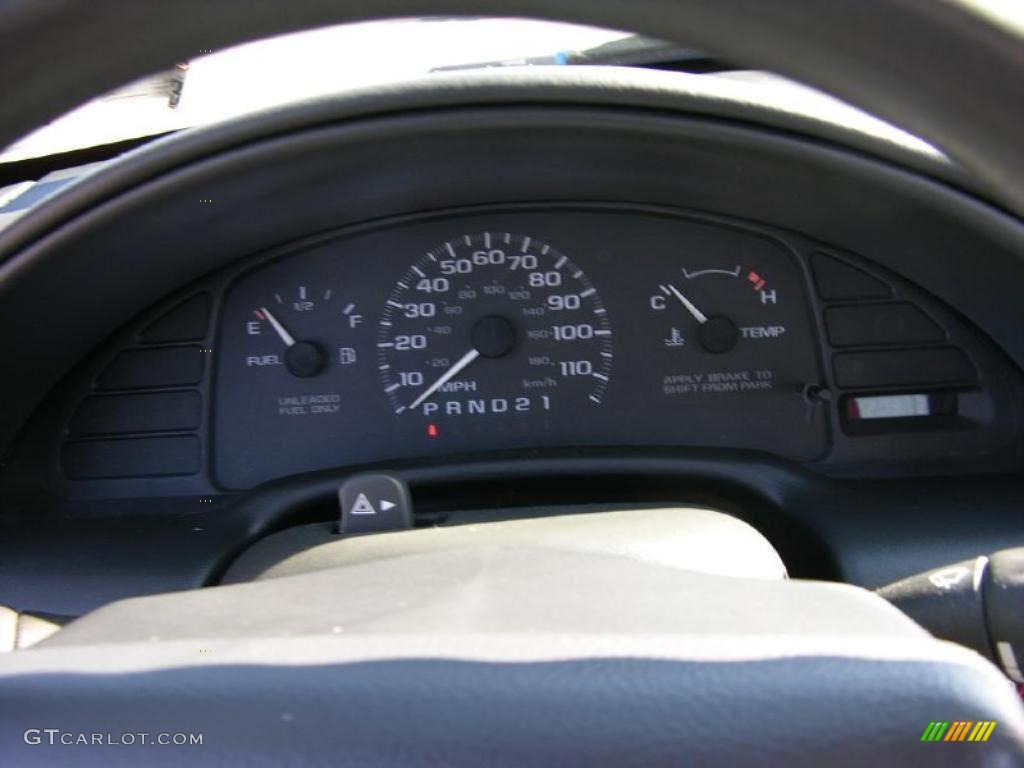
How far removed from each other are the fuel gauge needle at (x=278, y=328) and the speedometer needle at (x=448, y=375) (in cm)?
32

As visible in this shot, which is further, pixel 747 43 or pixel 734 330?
pixel 734 330

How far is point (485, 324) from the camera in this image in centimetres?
257

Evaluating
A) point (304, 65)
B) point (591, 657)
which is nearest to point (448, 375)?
point (304, 65)

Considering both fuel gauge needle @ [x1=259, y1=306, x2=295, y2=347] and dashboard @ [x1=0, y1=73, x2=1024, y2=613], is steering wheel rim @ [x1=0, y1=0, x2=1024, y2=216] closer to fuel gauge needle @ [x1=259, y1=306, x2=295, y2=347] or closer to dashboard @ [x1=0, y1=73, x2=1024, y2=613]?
dashboard @ [x1=0, y1=73, x2=1024, y2=613]

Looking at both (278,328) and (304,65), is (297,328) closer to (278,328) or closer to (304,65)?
(278,328)

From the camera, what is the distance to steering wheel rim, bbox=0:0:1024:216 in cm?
78

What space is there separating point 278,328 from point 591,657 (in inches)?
65.8

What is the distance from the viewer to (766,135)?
2.05 m

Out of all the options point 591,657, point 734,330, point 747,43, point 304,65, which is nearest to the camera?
point 747,43

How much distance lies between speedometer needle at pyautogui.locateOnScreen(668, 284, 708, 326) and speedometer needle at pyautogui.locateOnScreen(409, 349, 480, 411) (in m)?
0.48

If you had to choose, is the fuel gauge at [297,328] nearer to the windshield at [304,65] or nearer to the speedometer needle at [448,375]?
the speedometer needle at [448,375]

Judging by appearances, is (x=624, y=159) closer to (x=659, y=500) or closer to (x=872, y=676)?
(x=659, y=500)

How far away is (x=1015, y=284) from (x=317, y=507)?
1512 mm

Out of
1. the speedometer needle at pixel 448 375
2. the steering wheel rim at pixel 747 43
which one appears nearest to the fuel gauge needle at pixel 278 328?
the speedometer needle at pixel 448 375
